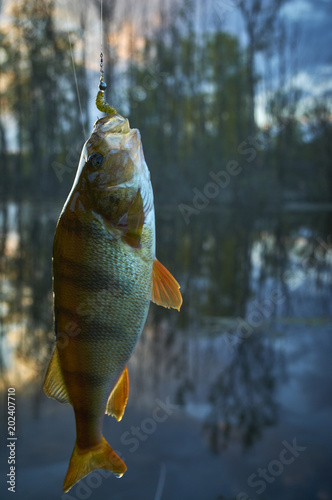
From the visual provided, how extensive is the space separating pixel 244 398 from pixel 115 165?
4.92 metres

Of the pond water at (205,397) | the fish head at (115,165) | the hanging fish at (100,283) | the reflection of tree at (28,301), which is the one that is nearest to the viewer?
the hanging fish at (100,283)

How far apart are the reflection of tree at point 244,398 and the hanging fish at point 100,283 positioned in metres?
3.65

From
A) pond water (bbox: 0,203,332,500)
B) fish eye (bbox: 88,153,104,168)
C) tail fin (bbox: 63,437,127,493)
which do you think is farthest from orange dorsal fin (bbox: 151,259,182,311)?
pond water (bbox: 0,203,332,500)

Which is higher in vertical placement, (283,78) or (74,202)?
(283,78)

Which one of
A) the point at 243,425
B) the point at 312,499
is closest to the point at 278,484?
the point at 312,499

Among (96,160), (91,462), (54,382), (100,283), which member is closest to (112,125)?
(96,160)

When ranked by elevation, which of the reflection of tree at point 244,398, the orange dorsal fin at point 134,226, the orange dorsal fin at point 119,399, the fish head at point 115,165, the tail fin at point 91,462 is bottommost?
the reflection of tree at point 244,398

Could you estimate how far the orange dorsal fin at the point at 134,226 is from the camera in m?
1.56

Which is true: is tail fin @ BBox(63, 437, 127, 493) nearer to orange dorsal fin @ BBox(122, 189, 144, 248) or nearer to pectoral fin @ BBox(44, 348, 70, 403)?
pectoral fin @ BBox(44, 348, 70, 403)

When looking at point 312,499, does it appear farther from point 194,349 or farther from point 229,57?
point 229,57

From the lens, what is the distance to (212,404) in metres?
5.70

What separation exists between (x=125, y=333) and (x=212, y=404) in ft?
14.7

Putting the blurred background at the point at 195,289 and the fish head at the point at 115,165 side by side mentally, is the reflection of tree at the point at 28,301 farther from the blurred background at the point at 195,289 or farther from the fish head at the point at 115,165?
the fish head at the point at 115,165

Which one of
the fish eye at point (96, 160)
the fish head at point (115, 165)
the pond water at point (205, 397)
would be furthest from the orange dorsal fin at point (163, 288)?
the pond water at point (205, 397)
